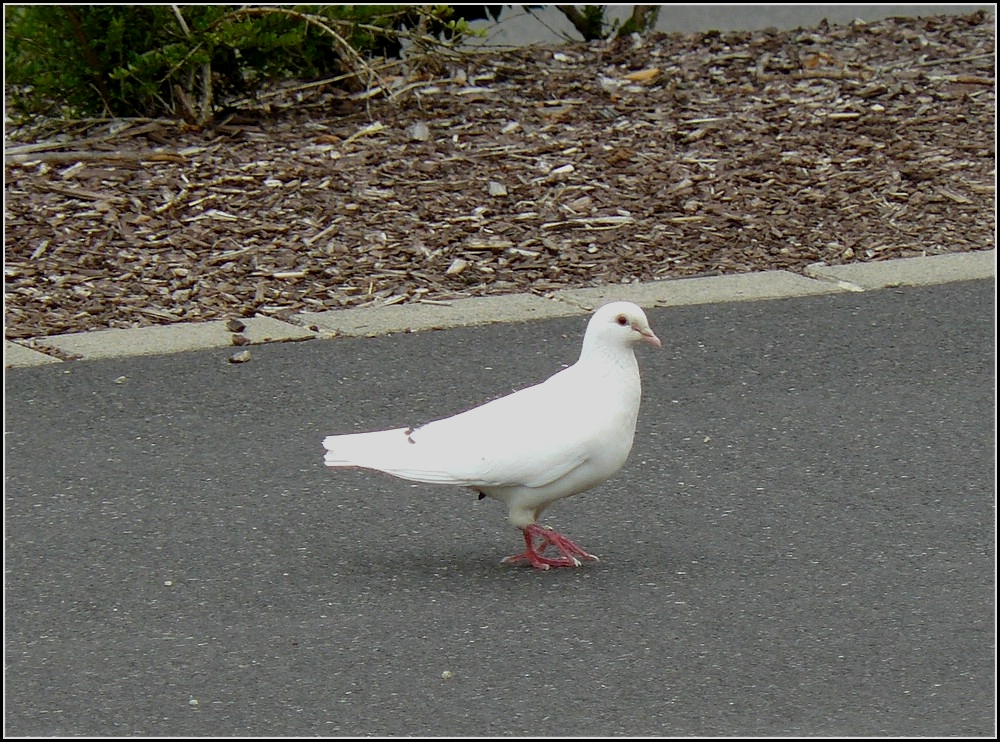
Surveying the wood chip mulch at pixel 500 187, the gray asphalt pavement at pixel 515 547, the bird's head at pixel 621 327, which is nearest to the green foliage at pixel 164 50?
the wood chip mulch at pixel 500 187

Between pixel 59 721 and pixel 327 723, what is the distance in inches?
23.8

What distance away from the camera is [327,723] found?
3289 millimetres

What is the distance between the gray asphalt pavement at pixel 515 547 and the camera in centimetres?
338

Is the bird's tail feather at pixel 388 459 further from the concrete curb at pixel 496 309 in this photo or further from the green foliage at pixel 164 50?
the green foliage at pixel 164 50

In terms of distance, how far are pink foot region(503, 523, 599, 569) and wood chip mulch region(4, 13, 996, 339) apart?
2125mm

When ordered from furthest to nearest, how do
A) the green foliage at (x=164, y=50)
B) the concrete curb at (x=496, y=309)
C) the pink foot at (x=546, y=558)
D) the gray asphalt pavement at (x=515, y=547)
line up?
the green foliage at (x=164, y=50) < the concrete curb at (x=496, y=309) < the pink foot at (x=546, y=558) < the gray asphalt pavement at (x=515, y=547)

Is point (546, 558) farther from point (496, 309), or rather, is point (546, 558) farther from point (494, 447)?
point (496, 309)

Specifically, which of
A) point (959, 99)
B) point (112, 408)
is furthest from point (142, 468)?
point (959, 99)

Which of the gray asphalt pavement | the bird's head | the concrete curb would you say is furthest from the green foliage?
the bird's head

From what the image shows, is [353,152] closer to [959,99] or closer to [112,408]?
[112,408]

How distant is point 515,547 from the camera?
4.24 meters

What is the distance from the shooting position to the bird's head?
401cm

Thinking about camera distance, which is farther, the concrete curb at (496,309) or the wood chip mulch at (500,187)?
the wood chip mulch at (500,187)

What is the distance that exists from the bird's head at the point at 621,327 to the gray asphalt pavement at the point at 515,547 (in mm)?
596
